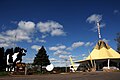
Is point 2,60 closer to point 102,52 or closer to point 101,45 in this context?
point 101,45

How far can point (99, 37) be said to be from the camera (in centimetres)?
9194

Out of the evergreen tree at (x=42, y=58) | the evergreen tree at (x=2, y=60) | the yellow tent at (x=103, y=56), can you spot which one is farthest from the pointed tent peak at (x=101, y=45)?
the evergreen tree at (x=2, y=60)

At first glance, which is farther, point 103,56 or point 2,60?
point 2,60

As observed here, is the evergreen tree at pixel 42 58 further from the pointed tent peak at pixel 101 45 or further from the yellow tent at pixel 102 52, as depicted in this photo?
the pointed tent peak at pixel 101 45

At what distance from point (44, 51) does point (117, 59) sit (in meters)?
40.6

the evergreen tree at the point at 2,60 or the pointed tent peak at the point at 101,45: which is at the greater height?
the pointed tent peak at the point at 101,45

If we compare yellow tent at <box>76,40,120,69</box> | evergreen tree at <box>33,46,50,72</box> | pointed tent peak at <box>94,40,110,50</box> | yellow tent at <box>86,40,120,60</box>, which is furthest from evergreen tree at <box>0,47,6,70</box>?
pointed tent peak at <box>94,40,110,50</box>

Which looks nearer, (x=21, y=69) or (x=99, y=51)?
(x=21, y=69)

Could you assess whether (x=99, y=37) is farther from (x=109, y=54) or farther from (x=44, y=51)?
(x=44, y=51)

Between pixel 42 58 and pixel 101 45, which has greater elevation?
pixel 101 45

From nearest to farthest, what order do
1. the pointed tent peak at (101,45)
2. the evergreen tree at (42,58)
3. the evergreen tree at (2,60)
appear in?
the pointed tent peak at (101,45) → the evergreen tree at (2,60) → the evergreen tree at (42,58)

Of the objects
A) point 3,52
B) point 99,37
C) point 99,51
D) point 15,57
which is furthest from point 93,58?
point 3,52

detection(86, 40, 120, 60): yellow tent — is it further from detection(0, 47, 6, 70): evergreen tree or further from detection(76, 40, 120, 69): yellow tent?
detection(0, 47, 6, 70): evergreen tree

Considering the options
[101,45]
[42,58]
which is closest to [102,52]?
[101,45]
